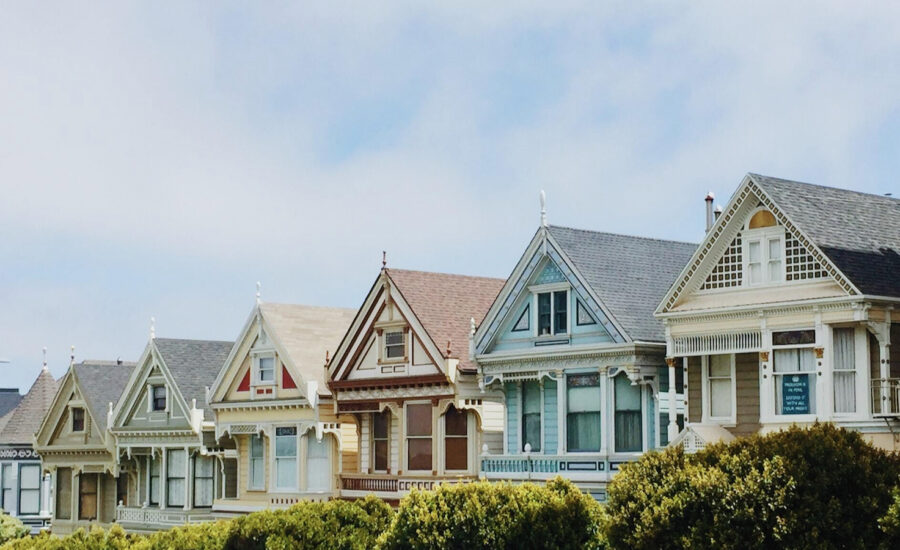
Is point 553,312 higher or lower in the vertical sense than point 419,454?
higher

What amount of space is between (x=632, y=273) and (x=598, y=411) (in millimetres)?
4178

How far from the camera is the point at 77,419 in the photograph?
6569 cm

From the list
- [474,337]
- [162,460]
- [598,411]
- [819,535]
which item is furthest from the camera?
[162,460]

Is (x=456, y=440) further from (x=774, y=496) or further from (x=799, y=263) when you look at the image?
(x=774, y=496)

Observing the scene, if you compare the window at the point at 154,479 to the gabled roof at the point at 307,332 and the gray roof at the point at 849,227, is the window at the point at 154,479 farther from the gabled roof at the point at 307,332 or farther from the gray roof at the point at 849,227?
the gray roof at the point at 849,227

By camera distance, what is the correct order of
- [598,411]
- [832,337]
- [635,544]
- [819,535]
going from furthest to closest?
[598,411] → [832,337] → [635,544] → [819,535]

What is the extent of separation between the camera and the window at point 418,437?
4794 cm

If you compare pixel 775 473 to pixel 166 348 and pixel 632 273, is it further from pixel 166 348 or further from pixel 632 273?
pixel 166 348

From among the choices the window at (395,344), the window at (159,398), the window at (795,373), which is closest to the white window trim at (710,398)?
the window at (795,373)

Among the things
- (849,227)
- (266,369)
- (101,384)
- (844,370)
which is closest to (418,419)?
(266,369)

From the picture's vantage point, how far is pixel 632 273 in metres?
43.9

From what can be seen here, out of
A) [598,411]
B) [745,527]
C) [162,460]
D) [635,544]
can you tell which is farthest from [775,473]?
[162,460]

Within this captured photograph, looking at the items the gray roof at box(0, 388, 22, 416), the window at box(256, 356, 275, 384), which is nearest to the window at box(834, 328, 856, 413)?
the window at box(256, 356, 275, 384)

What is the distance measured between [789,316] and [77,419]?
37.8 m
